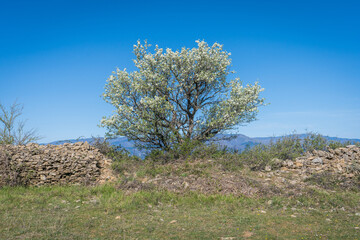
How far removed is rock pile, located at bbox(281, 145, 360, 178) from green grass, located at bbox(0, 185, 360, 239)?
98.9 inches

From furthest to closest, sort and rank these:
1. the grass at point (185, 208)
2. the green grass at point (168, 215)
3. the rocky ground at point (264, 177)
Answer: the rocky ground at point (264, 177) < the grass at point (185, 208) < the green grass at point (168, 215)

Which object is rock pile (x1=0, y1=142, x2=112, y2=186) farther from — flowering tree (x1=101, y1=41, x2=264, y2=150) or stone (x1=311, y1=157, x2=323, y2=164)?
stone (x1=311, y1=157, x2=323, y2=164)

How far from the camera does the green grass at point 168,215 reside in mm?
8023

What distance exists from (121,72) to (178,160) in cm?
701

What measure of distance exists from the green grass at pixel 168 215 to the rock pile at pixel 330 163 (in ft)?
8.24

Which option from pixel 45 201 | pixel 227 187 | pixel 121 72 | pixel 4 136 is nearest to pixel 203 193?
pixel 227 187

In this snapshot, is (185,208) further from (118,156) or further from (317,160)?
(317,160)

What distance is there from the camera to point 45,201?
1137 cm

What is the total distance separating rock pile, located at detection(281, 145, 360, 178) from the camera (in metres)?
14.4

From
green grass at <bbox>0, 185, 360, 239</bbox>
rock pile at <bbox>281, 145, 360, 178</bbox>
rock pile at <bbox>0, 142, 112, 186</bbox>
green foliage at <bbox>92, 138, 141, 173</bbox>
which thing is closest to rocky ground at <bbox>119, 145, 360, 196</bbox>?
rock pile at <bbox>281, 145, 360, 178</bbox>

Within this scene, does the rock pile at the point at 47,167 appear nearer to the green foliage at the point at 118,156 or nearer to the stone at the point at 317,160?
the green foliage at the point at 118,156

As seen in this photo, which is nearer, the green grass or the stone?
the green grass

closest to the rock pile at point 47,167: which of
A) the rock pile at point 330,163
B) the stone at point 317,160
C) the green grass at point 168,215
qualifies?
the green grass at point 168,215

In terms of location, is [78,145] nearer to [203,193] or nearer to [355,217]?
[203,193]
